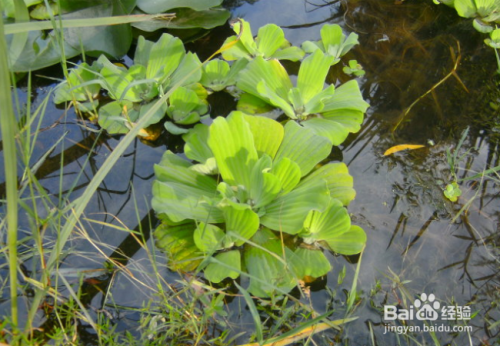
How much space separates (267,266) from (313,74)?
0.78 metres

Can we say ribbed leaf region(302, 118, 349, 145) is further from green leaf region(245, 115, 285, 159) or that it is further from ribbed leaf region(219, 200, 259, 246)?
ribbed leaf region(219, 200, 259, 246)

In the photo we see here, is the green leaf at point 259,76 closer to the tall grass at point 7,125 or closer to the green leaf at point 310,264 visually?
the green leaf at point 310,264

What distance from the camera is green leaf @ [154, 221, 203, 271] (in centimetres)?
138

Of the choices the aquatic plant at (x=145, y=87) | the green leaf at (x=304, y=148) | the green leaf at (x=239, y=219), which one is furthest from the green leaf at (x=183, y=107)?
the green leaf at (x=239, y=219)

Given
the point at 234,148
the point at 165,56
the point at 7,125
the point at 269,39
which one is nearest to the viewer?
the point at 7,125

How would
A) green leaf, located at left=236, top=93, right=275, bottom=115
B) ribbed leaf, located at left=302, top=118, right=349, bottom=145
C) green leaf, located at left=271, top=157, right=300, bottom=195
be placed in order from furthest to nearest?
green leaf, located at left=236, top=93, right=275, bottom=115 < ribbed leaf, located at left=302, top=118, right=349, bottom=145 < green leaf, located at left=271, top=157, right=300, bottom=195

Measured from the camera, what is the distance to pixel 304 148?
1.54 metres

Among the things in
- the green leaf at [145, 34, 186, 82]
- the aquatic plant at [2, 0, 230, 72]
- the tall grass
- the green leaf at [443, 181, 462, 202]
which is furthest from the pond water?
the tall grass

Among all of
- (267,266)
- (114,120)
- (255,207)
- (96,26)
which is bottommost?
(267,266)

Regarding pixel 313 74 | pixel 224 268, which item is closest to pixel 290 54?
pixel 313 74

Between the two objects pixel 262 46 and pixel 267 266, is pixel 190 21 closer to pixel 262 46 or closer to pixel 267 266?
pixel 262 46

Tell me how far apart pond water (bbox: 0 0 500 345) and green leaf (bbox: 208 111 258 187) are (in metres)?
0.29

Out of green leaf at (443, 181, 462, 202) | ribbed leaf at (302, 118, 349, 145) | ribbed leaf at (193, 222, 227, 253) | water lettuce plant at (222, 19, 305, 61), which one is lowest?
green leaf at (443, 181, 462, 202)

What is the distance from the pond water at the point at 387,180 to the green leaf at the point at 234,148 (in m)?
0.29
